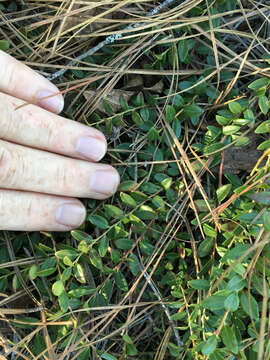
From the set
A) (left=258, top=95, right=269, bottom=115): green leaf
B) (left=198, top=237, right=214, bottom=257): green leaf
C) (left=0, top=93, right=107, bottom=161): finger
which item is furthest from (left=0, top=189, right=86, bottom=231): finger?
(left=258, top=95, right=269, bottom=115): green leaf

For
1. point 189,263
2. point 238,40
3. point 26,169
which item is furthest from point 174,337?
point 238,40

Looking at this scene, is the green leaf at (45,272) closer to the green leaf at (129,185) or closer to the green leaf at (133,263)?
the green leaf at (133,263)

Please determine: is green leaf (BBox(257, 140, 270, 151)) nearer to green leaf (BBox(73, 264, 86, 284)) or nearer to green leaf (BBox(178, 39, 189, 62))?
green leaf (BBox(178, 39, 189, 62))

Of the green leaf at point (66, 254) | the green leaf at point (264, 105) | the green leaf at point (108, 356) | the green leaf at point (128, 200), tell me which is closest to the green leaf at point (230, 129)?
the green leaf at point (264, 105)

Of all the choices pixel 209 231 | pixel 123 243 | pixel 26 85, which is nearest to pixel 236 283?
pixel 209 231

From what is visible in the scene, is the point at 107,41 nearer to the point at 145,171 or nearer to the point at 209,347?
the point at 145,171

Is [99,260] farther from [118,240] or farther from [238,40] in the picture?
[238,40]
